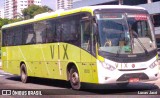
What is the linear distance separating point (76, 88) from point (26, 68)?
5.47 metres

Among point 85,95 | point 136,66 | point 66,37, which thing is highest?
point 66,37

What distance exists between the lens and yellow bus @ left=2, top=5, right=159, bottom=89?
13.0 m

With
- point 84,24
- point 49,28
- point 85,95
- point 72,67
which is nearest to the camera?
point 85,95

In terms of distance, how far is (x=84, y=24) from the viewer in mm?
14031

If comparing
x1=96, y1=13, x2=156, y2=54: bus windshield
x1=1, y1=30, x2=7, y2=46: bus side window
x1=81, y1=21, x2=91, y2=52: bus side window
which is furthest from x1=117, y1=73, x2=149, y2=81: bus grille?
x1=1, y1=30, x2=7, y2=46: bus side window

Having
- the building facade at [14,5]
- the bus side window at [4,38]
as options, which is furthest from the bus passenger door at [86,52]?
the building facade at [14,5]

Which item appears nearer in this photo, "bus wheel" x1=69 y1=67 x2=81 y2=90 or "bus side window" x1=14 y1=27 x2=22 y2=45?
"bus wheel" x1=69 y1=67 x2=81 y2=90

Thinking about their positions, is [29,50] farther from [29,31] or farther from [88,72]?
[88,72]

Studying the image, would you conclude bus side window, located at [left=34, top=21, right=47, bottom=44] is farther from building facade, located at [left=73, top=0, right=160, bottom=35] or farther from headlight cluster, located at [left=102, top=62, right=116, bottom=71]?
building facade, located at [left=73, top=0, right=160, bottom=35]

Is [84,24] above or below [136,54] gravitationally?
above

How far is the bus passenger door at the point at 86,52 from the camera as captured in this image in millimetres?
13594

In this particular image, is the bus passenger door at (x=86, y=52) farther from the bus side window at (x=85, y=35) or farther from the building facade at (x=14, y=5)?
the building facade at (x=14, y=5)

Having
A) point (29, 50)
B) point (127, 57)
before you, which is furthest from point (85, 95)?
point (29, 50)

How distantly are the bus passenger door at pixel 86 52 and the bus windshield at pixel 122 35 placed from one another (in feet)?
2.12
